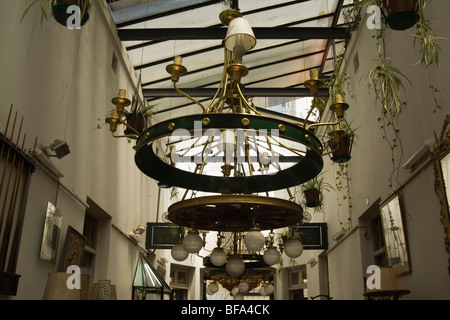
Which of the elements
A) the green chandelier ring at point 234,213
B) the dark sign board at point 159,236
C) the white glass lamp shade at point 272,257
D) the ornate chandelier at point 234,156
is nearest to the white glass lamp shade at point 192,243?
the ornate chandelier at point 234,156

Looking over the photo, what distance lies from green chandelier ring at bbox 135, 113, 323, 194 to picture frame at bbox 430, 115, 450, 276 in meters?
0.98

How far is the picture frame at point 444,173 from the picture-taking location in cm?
328

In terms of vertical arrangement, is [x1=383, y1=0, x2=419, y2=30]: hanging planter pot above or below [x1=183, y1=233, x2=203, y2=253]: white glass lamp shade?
above

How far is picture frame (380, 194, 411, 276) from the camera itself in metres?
4.57

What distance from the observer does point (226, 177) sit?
12.2 ft

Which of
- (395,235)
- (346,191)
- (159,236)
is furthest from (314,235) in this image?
(395,235)

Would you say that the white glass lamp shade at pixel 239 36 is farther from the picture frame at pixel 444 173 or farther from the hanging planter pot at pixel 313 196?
the hanging planter pot at pixel 313 196

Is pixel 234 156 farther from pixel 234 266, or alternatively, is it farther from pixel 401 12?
pixel 401 12

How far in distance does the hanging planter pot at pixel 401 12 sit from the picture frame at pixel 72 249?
3.64 meters

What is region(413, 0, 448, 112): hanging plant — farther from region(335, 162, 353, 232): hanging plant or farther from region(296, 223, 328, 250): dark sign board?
region(296, 223, 328, 250): dark sign board

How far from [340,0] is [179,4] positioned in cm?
267

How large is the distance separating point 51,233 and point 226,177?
1795 millimetres

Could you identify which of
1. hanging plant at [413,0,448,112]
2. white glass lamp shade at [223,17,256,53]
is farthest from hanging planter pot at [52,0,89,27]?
hanging plant at [413,0,448,112]

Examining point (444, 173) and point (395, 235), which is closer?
point (444, 173)
